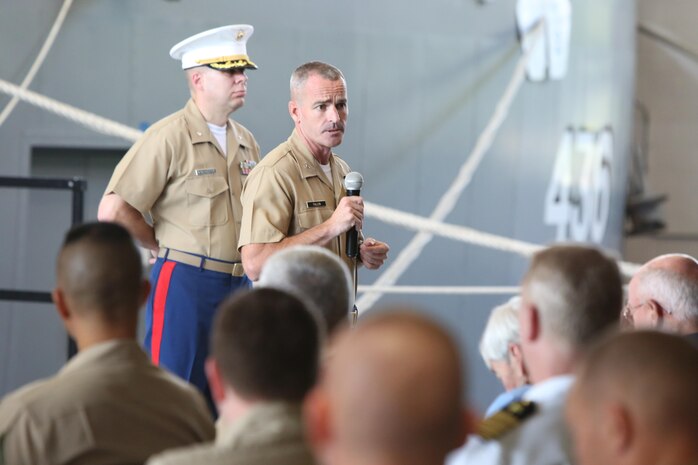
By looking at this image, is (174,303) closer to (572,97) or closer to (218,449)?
(218,449)

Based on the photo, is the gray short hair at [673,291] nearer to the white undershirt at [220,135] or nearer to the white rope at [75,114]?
the white undershirt at [220,135]

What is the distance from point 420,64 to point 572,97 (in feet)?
2.99

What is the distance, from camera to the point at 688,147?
7789 mm

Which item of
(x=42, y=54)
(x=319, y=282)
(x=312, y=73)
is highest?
(x=42, y=54)

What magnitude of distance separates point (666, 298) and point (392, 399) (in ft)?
5.63

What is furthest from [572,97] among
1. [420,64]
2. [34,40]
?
[34,40]

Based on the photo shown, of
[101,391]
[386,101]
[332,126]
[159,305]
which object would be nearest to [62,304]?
[101,391]

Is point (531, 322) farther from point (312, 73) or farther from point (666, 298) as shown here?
point (312, 73)

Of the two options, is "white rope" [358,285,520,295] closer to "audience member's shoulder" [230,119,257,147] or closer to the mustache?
"audience member's shoulder" [230,119,257,147]

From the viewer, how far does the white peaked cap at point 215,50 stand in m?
3.62

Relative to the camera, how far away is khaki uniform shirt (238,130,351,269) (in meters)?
3.15

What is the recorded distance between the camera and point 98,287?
6.01 ft

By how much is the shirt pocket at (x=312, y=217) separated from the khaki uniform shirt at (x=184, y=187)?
1.20 feet

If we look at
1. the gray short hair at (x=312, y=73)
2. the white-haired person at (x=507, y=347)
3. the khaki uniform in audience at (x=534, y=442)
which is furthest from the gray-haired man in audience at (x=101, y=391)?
Result: the gray short hair at (x=312, y=73)
